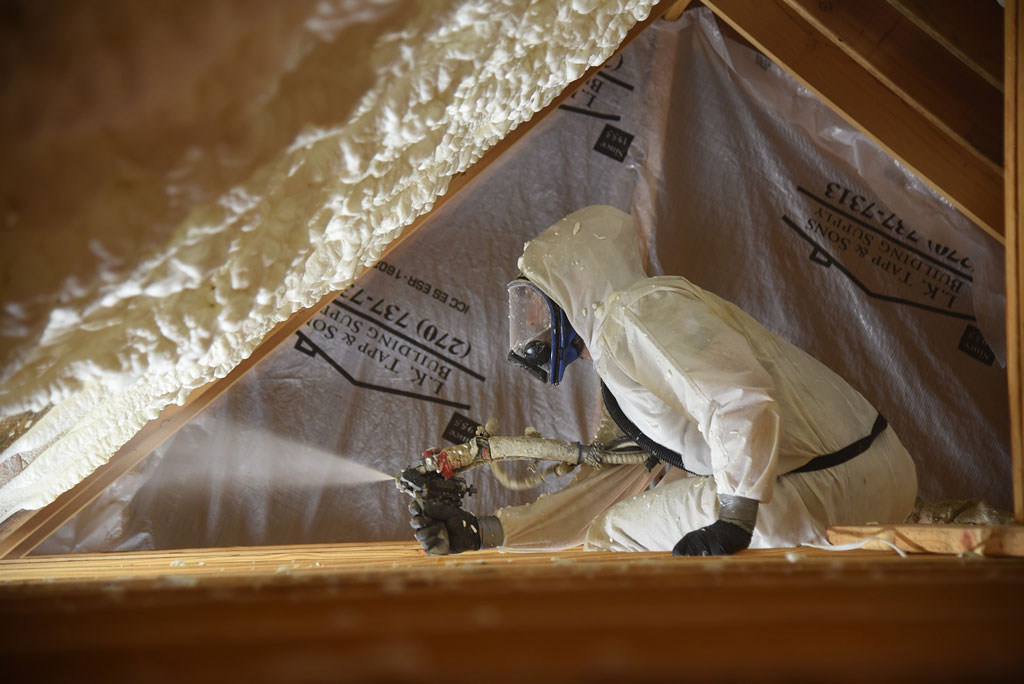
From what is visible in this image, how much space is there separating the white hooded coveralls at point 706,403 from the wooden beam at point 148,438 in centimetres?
24

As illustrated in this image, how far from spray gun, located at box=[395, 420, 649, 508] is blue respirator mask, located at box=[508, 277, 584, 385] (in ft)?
0.67

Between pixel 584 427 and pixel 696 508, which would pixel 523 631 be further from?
pixel 584 427

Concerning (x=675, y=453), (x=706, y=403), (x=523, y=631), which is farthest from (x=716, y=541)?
(x=523, y=631)

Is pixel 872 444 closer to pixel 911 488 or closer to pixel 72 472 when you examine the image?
pixel 911 488

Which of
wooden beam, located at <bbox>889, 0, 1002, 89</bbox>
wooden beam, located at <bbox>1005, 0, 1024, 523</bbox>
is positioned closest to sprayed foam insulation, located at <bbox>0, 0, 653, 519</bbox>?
wooden beam, located at <bbox>1005, 0, 1024, 523</bbox>

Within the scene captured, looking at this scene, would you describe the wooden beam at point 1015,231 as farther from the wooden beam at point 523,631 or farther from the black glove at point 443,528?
the black glove at point 443,528

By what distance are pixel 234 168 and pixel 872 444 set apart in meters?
1.34

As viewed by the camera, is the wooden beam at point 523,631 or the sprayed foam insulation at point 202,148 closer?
the wooden beam at point 523,631

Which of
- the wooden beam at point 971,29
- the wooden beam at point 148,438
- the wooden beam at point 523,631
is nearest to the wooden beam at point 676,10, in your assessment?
the wooden beam at point 148,438

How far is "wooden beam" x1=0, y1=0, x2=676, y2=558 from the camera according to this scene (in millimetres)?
1532

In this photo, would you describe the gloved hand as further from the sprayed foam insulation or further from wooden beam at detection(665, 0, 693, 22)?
wooden beam at detection(665, 0, 693, 22)

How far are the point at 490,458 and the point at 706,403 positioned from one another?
2.64 feet

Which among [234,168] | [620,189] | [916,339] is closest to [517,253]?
[620,189]

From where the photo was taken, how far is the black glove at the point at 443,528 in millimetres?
1645
